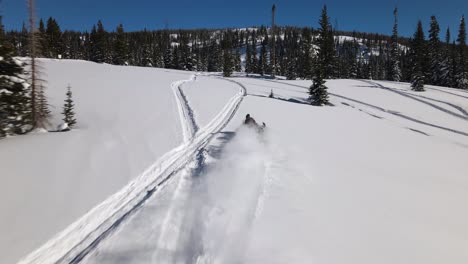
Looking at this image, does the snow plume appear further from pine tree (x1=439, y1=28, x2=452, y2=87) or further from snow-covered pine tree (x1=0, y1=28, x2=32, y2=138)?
pine tree (x1=439, y1=28, x2=452, y2=87)

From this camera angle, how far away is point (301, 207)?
850 cm

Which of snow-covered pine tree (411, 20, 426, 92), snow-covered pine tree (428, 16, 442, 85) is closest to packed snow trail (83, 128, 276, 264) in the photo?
snow-covered pine tree (411, 20, 426, 92)

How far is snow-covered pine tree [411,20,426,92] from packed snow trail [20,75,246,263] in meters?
41.4

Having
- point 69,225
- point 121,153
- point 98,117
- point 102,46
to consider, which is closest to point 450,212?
point 69,225

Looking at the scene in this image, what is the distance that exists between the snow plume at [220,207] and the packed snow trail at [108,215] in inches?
34.2

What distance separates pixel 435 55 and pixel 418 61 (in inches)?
850

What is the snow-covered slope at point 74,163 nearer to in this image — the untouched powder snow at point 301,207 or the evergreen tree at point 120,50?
the untouched powder snow at point 301,207

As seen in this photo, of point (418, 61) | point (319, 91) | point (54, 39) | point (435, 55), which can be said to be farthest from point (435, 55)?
point (54, 39)

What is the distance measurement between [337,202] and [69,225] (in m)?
6.81

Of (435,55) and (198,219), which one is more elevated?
(435,55)

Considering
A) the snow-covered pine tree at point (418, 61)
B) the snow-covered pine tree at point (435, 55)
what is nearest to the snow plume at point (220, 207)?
the snow-covered pine tree at point (418, 61)

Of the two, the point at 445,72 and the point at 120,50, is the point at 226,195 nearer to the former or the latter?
the point at 445,72

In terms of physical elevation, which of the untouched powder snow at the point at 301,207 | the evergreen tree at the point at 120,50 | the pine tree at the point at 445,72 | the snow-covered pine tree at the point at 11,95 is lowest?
the untouched powder snow at the point at 301,207

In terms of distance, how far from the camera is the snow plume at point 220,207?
607 cm
